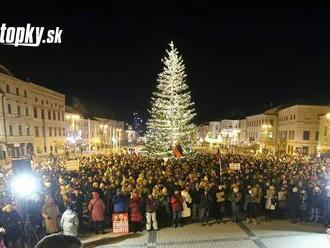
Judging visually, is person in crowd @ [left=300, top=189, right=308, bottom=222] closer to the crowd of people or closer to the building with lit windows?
the crowd of people

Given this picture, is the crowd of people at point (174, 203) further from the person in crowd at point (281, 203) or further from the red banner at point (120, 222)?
the red banner at point (120, 222)

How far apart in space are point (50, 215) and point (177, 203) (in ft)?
15.7

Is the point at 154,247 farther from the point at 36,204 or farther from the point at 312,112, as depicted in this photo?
the point at 312,112

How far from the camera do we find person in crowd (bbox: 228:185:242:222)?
13.4 metres

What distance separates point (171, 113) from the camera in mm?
28984

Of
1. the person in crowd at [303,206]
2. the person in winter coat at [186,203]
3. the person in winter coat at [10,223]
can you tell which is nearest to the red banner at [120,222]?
the person in winter coat at [186,203]

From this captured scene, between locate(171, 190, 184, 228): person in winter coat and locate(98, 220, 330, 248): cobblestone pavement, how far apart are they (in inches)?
13.2

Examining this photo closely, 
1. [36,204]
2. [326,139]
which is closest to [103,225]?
[36,204]

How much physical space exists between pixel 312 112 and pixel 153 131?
3736 centimetres

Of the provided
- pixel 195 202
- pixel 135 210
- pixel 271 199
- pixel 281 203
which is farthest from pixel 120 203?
pixel 281 203

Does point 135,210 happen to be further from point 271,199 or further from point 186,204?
point 271,199

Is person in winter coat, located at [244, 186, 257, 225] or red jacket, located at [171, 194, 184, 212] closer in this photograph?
red jacket, located at [171, 194, 184, 212]

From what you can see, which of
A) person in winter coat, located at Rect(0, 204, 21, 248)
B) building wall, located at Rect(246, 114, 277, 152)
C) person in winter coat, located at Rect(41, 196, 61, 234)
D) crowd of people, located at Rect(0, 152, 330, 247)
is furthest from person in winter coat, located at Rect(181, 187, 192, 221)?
building wall, located at Rect(246, 114, 277, 152)

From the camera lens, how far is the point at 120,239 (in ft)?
37.7
